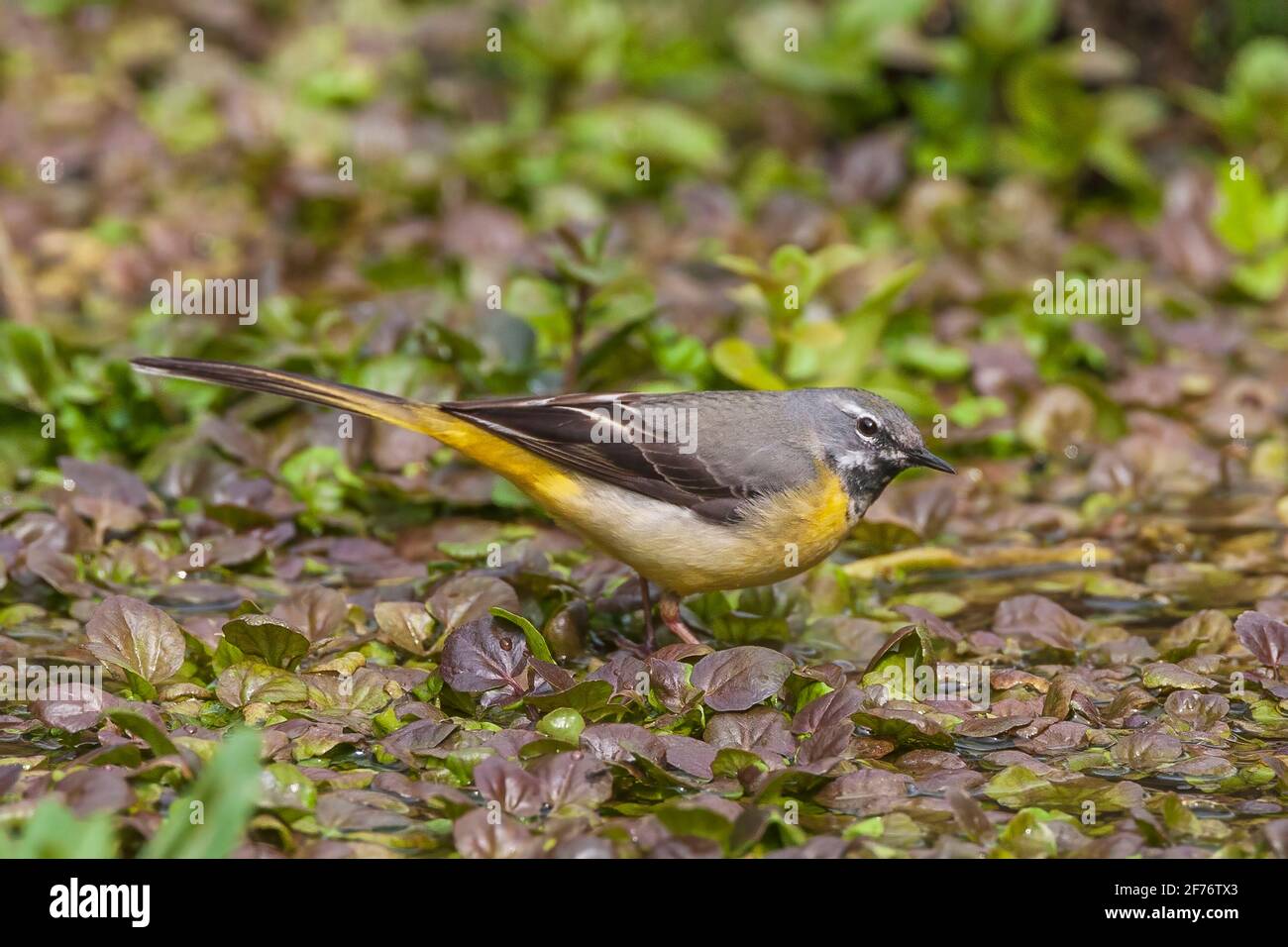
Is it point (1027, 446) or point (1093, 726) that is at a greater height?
point (1027, 446)

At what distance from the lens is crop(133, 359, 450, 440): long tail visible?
5973mm

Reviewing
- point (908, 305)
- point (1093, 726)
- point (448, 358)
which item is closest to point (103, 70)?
point (448, 358)

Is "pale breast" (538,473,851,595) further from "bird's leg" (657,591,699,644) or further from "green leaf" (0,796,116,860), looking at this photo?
"green leaf" (0,796,116,860)

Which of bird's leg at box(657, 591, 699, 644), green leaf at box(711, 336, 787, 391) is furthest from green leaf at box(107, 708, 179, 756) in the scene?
green leaf at box(711, 336, 787, 391)

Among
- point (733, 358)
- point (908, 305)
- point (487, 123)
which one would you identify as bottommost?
point (733, 358)

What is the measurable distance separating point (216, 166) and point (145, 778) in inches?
287

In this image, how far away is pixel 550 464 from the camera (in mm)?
6113

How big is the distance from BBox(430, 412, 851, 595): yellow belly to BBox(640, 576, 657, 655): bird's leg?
128 mm

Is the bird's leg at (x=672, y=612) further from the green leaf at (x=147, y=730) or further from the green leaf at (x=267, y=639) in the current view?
the green leaf at (x=147, y=730)

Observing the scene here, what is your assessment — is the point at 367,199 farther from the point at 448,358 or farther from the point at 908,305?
the point at 908,305

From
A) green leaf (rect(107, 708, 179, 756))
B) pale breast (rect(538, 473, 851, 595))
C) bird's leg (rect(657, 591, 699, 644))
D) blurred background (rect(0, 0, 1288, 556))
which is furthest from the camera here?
blurred background (rect(0, 0, 1288, 556))

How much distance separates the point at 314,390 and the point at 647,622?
1618 millimetres

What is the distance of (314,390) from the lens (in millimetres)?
6035

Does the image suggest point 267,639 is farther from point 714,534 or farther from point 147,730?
point 714,534
